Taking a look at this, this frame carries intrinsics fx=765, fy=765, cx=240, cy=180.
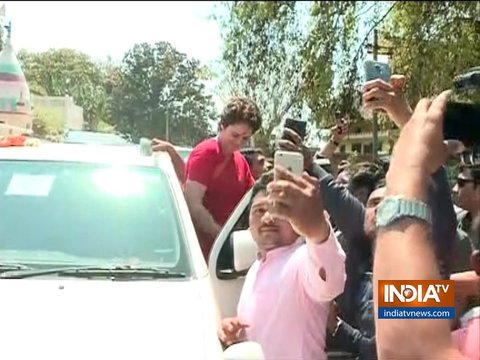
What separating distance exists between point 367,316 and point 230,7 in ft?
14.4

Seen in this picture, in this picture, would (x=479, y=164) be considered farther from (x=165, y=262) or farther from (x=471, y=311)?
(x=165, y=262)

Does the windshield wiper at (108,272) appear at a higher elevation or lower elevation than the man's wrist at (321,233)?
lower

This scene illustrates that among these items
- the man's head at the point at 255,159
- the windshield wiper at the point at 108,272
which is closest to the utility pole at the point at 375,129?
the man's head at the point at 255,159

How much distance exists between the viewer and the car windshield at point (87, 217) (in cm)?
303

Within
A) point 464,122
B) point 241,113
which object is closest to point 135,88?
point 241,113

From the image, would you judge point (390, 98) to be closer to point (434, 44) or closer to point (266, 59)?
point (434, 44)

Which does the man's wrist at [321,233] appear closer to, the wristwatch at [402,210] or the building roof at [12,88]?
the wristwatch at [402,210]

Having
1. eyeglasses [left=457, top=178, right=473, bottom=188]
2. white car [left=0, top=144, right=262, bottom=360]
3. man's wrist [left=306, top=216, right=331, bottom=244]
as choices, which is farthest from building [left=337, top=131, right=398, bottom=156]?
man's wrist [left=306, top=216, right=331, bottom=244]

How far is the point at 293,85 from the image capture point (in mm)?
4539

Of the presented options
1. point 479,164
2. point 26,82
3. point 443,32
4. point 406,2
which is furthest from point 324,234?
point 26,82

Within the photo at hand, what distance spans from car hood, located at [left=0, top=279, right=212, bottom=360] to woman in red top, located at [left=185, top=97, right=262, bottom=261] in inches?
57.6

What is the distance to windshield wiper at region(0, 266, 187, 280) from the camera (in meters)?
2.87

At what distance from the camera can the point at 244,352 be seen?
2.41 m

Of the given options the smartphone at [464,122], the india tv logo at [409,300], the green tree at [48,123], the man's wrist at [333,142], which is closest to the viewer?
the india tv logo at [409,300]
